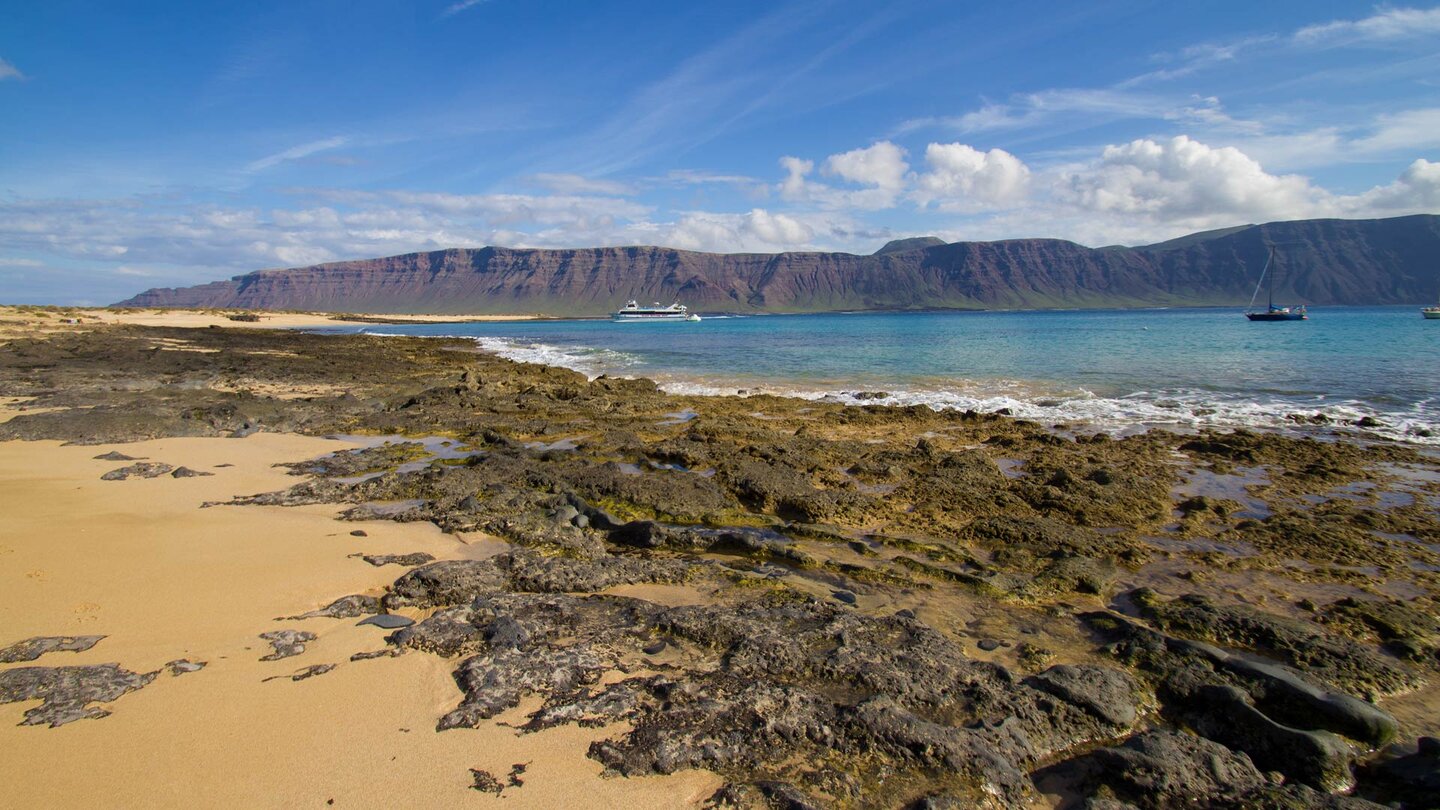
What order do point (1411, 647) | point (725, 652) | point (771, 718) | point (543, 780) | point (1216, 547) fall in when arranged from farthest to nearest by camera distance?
point (1216, 547), point (1411, 647), point (725, 652), point (771, 718), point (543, 780)

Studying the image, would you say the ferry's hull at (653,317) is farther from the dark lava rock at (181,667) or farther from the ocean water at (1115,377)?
the dark lava rock at (181,667)

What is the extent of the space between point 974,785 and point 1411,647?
15.3 ft

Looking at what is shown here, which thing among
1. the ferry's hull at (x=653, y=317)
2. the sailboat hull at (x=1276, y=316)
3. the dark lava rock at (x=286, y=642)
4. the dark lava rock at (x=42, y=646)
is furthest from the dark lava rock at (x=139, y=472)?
the ferry's hull at (x=653, y=317)

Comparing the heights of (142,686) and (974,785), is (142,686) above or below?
above

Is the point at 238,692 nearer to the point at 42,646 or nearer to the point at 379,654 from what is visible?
the point at 379,654

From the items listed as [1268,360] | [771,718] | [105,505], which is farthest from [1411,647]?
[1268,360]

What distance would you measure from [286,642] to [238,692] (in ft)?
2.03

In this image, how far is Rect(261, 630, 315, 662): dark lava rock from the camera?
4.47 meters

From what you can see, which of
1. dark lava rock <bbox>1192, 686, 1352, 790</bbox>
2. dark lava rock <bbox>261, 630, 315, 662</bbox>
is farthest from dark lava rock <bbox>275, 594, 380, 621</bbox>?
dark lava rock <bbox>1192, 686, 1352, 790</bbox>

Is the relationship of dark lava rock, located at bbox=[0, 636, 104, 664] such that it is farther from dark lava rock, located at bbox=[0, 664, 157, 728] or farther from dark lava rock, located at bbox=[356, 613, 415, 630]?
dark lava rock, located at bbox=[356, 613, 415, 630]

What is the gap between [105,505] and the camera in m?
7.74

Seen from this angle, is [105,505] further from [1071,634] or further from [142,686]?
[1071,634]

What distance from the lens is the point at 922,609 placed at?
571 centimetres

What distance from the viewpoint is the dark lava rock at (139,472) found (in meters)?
8.96
